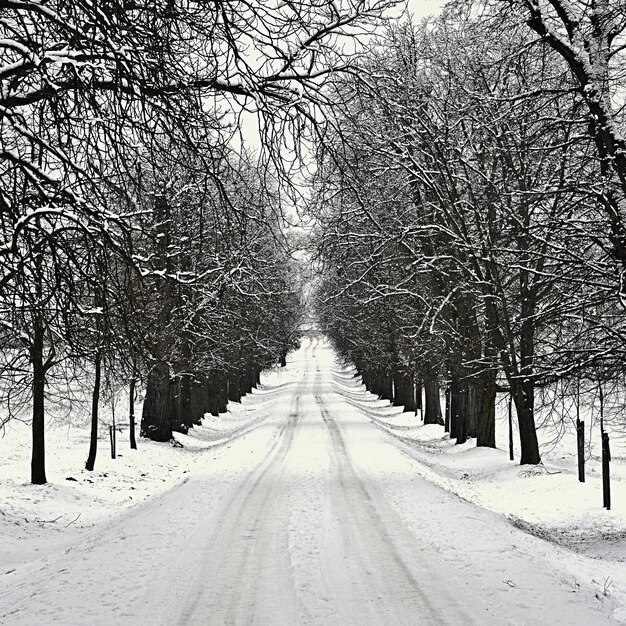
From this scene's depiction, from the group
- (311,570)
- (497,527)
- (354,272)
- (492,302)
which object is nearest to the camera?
(311,570)

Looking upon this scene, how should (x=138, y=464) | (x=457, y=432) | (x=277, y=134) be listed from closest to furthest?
(x=277, y=134) → (x=138, y=464) → (x=457, y=432)

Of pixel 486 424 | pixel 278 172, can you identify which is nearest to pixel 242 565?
pixel 278 172

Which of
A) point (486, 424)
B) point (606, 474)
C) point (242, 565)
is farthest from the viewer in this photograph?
point (486, 424)

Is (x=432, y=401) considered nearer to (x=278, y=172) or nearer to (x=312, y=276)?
(x=312, y=276)

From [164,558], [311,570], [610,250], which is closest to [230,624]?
[311,570]

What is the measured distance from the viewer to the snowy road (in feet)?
20.4

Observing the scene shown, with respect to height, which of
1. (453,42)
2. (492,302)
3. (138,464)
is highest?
(453,42)

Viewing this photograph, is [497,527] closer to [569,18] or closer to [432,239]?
[569,18]

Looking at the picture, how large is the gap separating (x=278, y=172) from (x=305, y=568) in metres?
4.24

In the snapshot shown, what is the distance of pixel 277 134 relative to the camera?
226 inches

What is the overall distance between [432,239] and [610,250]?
11574 millimetres

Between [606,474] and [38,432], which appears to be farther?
[38,432]

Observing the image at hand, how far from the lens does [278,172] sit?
5555 millimetres

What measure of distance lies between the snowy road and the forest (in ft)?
7.01
